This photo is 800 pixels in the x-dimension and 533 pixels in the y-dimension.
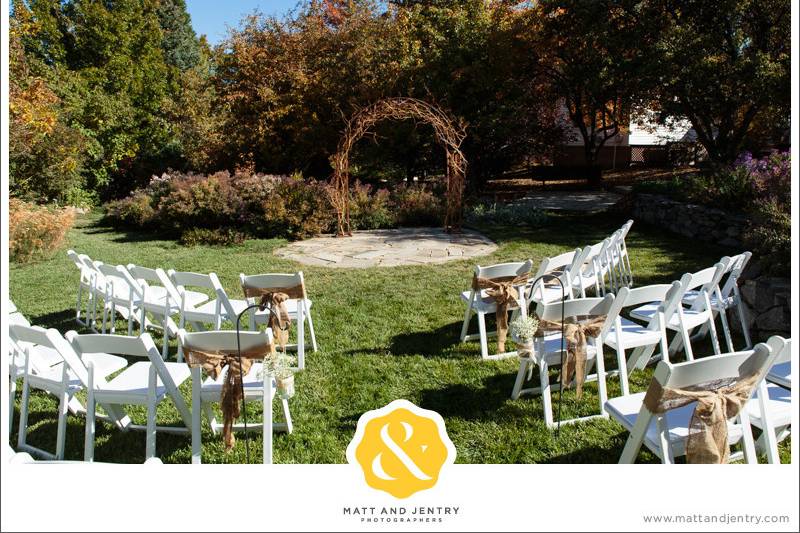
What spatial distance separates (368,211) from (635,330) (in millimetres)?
7980

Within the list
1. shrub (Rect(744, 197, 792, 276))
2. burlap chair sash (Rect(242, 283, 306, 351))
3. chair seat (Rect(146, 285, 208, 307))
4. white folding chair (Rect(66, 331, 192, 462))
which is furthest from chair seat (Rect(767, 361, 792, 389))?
chair seat (Rect(146, 285, 208, 307))

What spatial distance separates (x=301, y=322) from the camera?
4.45m

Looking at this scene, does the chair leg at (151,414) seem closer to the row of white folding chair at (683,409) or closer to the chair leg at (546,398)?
the chair leg at (546,398)

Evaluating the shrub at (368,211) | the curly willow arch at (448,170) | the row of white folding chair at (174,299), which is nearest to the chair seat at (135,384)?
the row of white folding chair at (174,299)

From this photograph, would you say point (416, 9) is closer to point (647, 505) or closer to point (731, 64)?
point (731, 64)

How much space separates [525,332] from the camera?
324cm

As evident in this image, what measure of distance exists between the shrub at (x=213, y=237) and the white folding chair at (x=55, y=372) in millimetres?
6499

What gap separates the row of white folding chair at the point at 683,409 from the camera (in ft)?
7.43

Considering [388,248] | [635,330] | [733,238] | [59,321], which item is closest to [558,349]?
[635,330]

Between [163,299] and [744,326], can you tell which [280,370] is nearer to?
[163,299]

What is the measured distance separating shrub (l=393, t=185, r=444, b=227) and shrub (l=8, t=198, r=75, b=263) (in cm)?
596

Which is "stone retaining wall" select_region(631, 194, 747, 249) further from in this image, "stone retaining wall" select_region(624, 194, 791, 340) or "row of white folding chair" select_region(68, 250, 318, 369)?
"row of white folding chair" select_region(68, 250, 318, 369)

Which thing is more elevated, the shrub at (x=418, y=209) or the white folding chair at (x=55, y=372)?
the shrub at (x=418, y=209)

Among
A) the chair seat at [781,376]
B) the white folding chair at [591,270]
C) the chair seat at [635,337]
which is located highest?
the white folding chair at [591,270]
